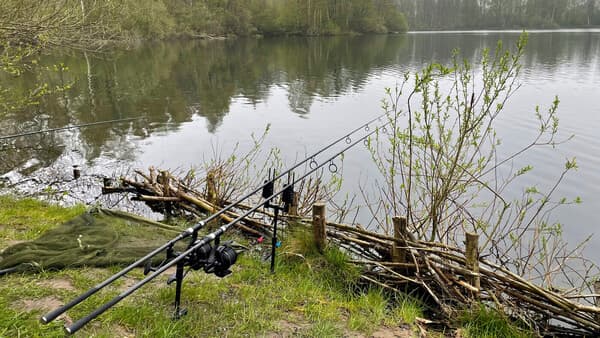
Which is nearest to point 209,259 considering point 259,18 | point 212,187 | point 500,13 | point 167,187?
point 212,187

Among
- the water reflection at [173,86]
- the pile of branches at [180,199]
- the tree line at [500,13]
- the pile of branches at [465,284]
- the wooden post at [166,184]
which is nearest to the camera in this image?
the pile of branches at [465,284]

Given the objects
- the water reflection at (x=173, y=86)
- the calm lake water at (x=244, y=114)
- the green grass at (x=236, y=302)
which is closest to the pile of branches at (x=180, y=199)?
the green grass at (x=236, y=302)

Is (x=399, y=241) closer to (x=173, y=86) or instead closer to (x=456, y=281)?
(x=456, y=281)

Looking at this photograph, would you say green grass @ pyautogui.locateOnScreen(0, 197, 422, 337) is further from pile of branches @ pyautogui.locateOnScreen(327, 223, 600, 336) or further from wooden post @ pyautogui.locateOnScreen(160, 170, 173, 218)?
wooden post @ pyautogui.locateOnScreen(160, 170, 173, 218)

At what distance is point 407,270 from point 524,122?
31.4 feet

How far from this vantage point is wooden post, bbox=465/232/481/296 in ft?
12.1

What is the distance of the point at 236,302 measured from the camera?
3439 mm

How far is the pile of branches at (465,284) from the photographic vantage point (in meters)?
3.57

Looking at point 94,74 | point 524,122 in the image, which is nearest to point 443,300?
point 524,122

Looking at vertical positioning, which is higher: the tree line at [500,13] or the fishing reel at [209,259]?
the tree line at [500,13]

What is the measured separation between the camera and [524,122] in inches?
470

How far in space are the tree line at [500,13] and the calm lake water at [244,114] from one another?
66.3 m

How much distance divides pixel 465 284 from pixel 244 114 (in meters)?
11.3

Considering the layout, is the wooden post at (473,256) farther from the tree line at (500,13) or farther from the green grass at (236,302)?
the tree line at (500,13)
